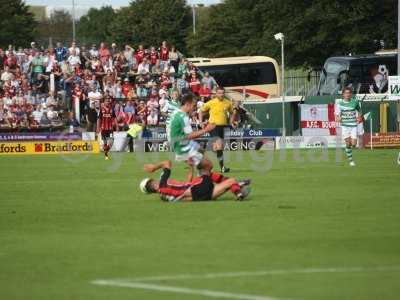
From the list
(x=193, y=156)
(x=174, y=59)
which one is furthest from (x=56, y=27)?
(x=193, y=156)

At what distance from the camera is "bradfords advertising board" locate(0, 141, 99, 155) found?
45.4 meters

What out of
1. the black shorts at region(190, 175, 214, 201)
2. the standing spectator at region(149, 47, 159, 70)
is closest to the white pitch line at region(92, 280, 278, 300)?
the black shorts at region(190, 175, 214, 201)

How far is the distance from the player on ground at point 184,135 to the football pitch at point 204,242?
0.98 meters

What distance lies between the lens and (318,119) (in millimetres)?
49875

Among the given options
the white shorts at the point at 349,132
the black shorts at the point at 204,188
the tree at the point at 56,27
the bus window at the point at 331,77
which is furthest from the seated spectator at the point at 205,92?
the tree at the point at 56,27

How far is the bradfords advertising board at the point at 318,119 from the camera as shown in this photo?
49188 millimetres

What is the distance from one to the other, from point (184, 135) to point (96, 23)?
104 m

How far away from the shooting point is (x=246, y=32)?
8731 cm

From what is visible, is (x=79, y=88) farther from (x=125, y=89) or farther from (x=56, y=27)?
(x=56, y=27)

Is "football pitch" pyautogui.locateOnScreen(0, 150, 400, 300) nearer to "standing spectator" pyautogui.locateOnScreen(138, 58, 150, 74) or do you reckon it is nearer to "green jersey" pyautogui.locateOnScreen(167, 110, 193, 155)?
"green jersey" pyautogui.locateOnScreen(167, 110, 193, 155)

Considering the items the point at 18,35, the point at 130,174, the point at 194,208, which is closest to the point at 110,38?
the point at 18,35

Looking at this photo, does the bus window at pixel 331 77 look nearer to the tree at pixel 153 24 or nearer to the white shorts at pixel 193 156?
the white shorts at pixel 193 156

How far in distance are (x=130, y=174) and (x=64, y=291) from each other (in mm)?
18285

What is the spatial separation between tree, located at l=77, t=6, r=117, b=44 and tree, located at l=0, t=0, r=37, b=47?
14754 mm
